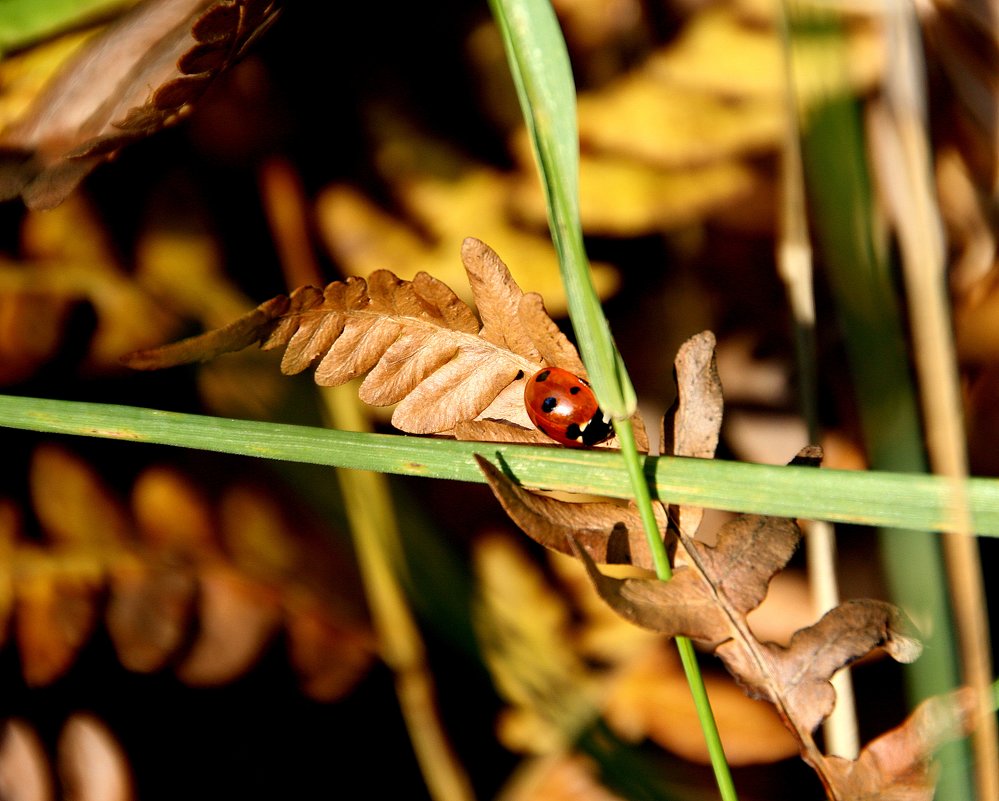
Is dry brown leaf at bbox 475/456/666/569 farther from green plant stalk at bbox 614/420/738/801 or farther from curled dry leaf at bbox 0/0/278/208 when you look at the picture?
curled dry leaf at bbox 0/0/278/208

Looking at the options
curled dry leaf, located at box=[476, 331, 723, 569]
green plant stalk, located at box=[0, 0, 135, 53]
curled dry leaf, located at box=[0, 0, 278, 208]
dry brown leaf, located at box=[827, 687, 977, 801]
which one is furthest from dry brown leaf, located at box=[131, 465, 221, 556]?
dry brown leaf, located at box=[827, 687, 977, 801]

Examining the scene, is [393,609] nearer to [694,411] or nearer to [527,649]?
[527,649]

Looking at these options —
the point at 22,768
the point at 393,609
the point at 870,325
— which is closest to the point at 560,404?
the point at 870,325

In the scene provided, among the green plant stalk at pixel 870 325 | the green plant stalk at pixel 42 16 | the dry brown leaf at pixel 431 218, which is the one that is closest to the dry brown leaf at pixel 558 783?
the green plant stalk at pixel 870 325

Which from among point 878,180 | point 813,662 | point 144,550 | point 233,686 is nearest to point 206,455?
point 144,550

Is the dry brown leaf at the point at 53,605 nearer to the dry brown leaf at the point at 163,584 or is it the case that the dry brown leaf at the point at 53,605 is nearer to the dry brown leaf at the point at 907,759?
the dry brown leaf at the point at 163,584

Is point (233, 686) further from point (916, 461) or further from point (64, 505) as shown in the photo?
point (916, 461)
